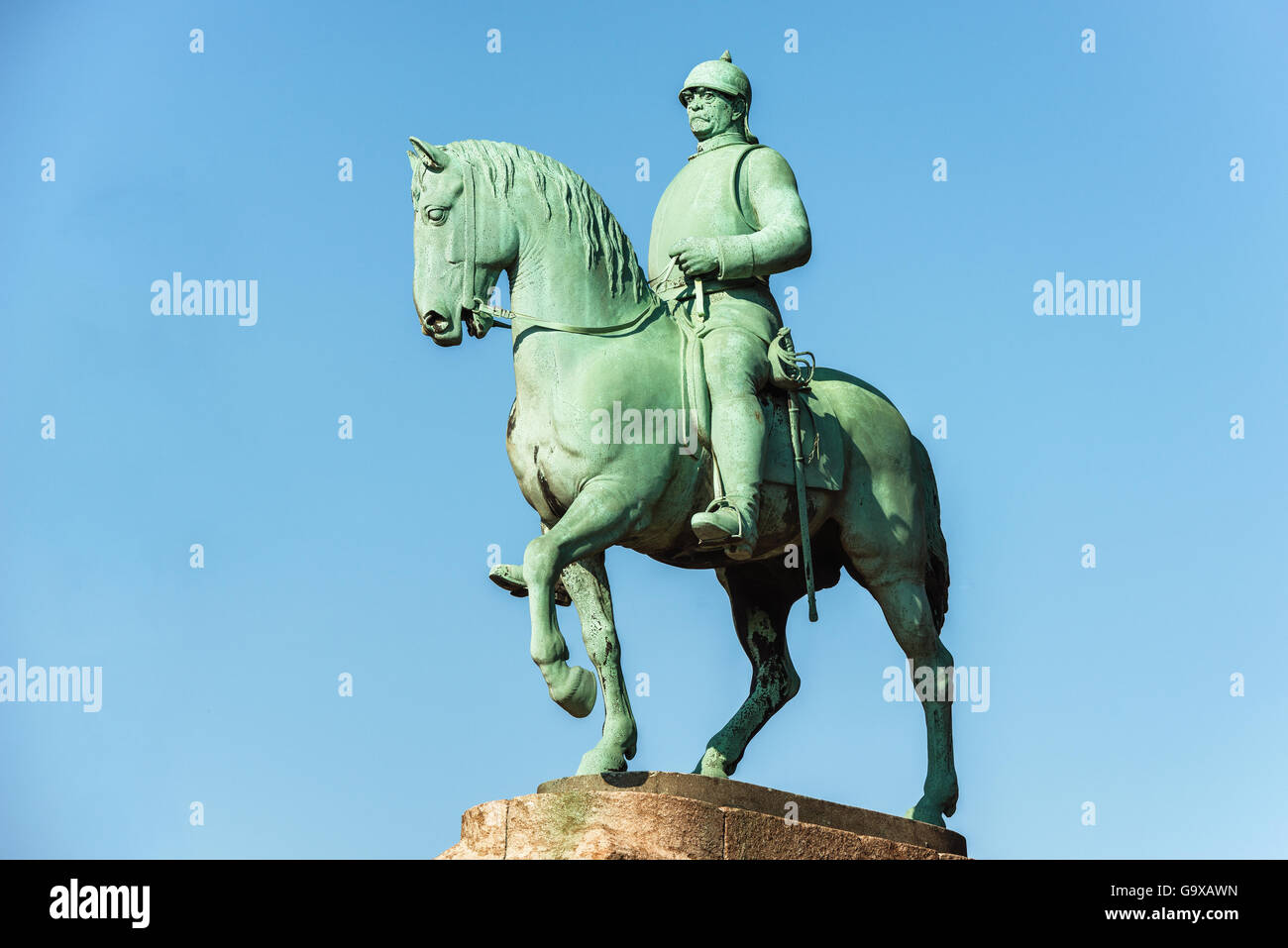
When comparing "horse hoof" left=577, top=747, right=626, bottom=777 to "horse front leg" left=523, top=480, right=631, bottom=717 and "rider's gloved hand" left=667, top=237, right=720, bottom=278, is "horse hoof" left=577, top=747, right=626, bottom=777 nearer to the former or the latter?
"horse front leg" left=523, top=480, right=631, bottom=717

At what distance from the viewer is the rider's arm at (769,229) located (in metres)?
16.9

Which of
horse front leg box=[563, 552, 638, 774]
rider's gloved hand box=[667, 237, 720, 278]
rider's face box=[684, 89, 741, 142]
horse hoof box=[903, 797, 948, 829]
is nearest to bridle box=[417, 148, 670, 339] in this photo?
rider's gloved hand box=[667, 237, 720, 278]

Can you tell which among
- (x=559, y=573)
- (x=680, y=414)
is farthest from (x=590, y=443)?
(x=559, y=573)

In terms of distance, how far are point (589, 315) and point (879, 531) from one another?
270 centimetres

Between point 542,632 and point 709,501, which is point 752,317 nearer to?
point 709,501

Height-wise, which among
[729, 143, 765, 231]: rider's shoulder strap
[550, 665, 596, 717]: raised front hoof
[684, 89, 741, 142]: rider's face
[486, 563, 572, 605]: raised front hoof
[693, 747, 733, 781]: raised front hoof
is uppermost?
[684, 89, 741, 142]: rider's face

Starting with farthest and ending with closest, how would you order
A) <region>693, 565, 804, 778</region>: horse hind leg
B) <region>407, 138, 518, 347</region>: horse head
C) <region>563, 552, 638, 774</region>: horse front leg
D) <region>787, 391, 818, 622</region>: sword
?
<region>693, 565, 804, 778</region>: horse hind leg, <region>787, 391, 818, 622</region>: sword, <region>407, 138, 518, 347</region>: horse head, <region>563, 552, 638, 774</region>: horse front leg

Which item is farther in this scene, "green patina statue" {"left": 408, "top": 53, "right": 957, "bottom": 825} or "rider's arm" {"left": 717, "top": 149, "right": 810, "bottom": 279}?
"rider's arm" {"left": 717, "top": 149, "right": 810, "bottom": 279}

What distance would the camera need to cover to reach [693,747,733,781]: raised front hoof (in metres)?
16.8

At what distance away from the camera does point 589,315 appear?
16.4 m

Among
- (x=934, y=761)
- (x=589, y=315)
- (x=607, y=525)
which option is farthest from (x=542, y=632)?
(x=934, y=761)

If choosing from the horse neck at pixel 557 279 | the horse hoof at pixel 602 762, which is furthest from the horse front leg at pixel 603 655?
the horse neck at pixel 557 279

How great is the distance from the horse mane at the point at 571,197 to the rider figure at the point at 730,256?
49 centimetres
